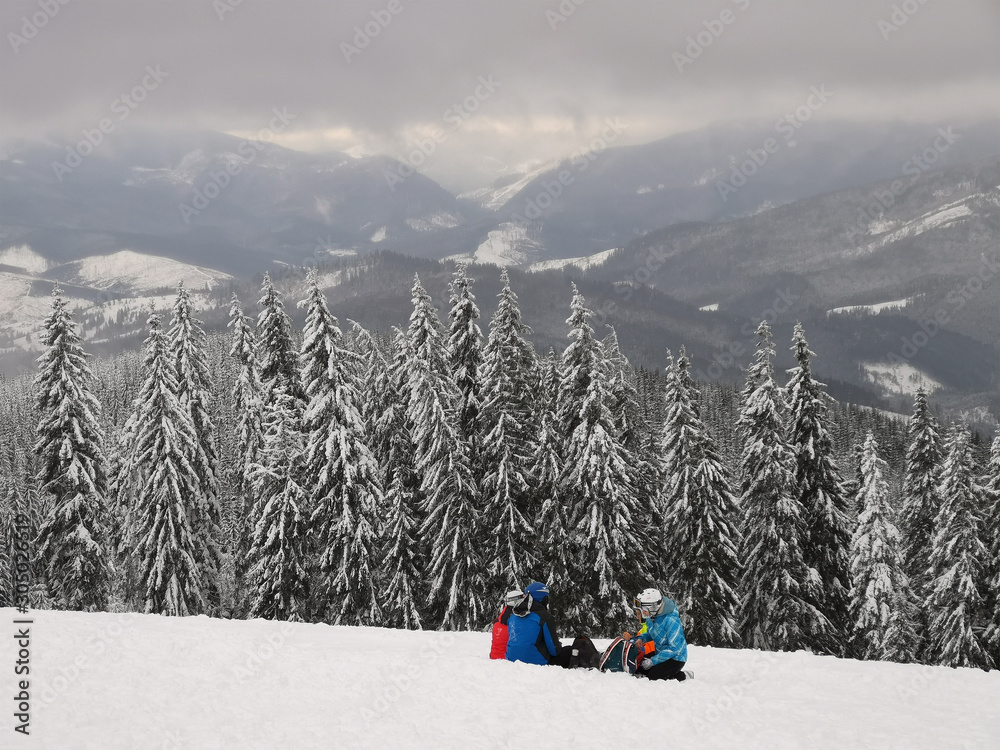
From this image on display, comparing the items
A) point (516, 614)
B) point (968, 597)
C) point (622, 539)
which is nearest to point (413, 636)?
point (516, 614)

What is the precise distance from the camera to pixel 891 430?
144 meters

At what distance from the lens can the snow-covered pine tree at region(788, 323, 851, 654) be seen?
3025cm

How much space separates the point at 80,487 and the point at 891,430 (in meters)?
153

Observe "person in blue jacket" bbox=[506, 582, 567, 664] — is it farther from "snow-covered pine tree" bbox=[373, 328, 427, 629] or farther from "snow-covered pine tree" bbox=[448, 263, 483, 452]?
"snow-covered pine tree" bbox=[448, 263, 483, 452]

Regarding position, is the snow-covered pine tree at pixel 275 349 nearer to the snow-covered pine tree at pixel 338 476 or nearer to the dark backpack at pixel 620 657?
the snow-covered pine tree at pixel 338 476

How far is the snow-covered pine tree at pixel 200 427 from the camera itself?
31.5 m

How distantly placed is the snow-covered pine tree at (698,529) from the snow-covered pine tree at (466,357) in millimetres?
8677

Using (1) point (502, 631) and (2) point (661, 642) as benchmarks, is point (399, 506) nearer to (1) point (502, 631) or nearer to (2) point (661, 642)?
(1) point (502, 631)

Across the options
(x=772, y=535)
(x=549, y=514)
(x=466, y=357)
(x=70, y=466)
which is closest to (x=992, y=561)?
(x=772, y=535)

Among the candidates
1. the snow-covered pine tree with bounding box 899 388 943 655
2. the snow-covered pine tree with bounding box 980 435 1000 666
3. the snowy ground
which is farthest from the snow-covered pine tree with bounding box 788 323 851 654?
the snowy ground

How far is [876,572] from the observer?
3091 cm

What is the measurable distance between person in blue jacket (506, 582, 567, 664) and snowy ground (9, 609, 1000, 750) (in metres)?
0.71

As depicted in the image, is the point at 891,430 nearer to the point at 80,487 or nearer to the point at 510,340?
the point at 510,340

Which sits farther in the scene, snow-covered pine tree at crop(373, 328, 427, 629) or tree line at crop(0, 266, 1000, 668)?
snow-covered pine tree at crop(373, 328, 427, 629)
